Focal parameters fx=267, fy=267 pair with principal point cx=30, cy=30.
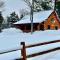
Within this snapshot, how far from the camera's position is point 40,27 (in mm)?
60094

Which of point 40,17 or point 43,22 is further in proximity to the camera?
point 40,17

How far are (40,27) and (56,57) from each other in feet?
153

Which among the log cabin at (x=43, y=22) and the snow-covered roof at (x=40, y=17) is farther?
the snow-covered roof at (x=40, y=17)

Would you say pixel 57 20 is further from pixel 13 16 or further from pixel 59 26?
pixel 13 16

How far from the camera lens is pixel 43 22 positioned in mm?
60188

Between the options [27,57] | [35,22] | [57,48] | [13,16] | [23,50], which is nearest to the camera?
[23,50]

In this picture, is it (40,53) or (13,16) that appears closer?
(40,53)

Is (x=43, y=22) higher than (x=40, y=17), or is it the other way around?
(x=40, y=17)

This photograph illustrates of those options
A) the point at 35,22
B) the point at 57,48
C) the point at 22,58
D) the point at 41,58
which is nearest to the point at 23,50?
the point at 22,58

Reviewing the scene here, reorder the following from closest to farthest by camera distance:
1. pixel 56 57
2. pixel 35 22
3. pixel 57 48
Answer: pixel 56 57 < pixel 57 48 < pixel 35 22

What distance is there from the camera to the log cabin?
59969mm

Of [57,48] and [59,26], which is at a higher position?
[57,48]

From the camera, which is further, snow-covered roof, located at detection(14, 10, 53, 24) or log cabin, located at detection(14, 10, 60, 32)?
snow-covered roof, located at detection(14, 10, 53, 24)

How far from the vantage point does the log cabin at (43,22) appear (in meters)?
60.0
